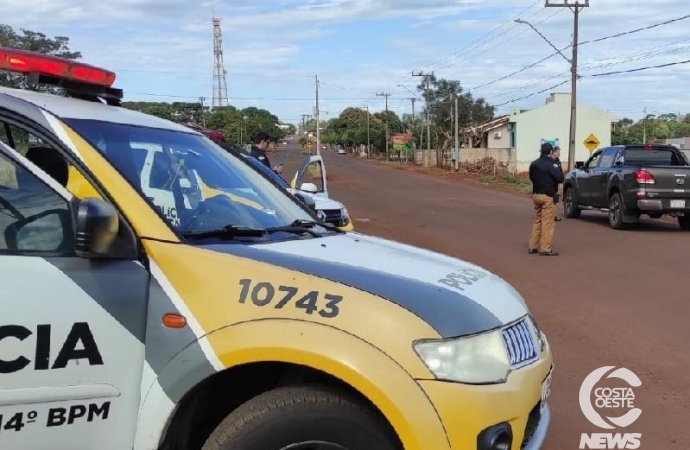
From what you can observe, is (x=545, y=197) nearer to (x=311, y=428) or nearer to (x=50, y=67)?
(x=50, y=67)

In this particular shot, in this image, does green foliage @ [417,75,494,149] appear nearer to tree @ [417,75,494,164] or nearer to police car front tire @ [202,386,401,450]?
tree @ [417,75,494,164]

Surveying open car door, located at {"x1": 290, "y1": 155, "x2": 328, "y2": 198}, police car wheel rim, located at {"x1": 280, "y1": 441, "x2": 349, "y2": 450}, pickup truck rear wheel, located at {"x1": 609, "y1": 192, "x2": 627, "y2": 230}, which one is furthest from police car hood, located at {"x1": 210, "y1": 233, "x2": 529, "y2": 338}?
pickup truck rear wheel, located at {"x1": 609, "y1": 192, "x2": 627, "y2": 230}

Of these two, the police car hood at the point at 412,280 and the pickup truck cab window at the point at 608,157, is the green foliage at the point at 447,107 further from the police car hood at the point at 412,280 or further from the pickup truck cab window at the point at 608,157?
the police car hood at the point at 412,280

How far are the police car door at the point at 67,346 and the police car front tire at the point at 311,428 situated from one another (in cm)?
42

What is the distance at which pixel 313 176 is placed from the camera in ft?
36.4

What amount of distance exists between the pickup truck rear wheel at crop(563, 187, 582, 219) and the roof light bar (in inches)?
620

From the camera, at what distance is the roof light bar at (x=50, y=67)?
3.23 metres

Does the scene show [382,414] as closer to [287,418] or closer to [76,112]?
[287,418]

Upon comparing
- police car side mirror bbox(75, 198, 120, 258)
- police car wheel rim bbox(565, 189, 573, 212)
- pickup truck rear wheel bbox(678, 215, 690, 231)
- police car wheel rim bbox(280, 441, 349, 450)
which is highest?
police car side mirror bbox(75, 198, 120, 258)

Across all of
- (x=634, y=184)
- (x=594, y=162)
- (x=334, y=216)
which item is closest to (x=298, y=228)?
(x=334, y=216)

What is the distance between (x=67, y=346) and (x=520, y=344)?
1.68m

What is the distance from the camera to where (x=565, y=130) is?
6831 centimetres

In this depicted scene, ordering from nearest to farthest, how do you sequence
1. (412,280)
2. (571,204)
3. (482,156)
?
(412,280) → (571,204) → (482,156)

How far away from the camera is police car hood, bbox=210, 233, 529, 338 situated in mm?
2758
